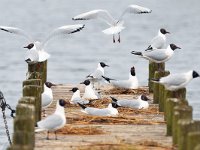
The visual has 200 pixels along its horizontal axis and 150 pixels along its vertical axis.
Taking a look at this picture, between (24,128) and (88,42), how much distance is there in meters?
38.5

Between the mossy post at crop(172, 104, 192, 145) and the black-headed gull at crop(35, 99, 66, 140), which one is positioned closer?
the mossy post at crop(172, 104, 192, 145)

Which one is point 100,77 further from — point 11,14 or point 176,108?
point 11,14

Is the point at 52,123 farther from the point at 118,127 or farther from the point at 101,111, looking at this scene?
the point at 101,111

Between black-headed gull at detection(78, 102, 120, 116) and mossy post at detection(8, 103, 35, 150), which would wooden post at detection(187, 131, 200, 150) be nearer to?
mossy post at detection(8, 103, 35, 150)

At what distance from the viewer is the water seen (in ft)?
115

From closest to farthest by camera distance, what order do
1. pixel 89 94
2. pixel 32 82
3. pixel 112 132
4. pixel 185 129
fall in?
1. pixel 185 129
2. pixel 112 132
3. pixel 32 82
4. pixel 89 94

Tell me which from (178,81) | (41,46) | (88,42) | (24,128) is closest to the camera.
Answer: (24,128)

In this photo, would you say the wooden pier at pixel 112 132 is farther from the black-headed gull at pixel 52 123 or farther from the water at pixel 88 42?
the water at pixel 88 42

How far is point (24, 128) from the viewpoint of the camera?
1132 centimetres

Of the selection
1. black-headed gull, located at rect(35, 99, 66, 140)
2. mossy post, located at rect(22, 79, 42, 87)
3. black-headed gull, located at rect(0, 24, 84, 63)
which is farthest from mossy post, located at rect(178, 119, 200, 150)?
black-headed gull, located at rect(0, 24, 84, 63)

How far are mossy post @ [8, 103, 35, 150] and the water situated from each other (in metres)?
7.94

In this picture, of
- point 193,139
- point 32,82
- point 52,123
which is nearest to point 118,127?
point 52,123

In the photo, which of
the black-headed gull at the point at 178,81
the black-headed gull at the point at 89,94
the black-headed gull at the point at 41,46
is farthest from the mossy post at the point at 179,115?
the black-headed gull at the point at 41,46

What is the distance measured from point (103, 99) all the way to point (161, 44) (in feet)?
8.70
